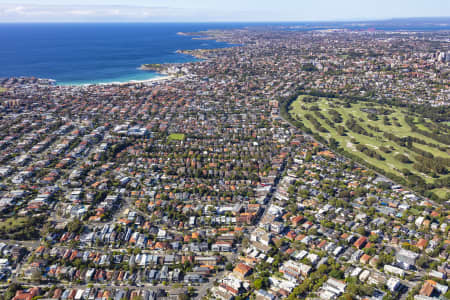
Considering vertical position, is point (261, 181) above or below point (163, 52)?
below

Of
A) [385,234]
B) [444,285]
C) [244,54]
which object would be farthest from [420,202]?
[244,54]

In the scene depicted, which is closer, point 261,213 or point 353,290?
point 353,290

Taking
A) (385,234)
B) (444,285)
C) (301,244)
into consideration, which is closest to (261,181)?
(301,244)

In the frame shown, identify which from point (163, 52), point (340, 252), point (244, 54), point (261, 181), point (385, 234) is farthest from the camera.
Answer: point (163, 52)

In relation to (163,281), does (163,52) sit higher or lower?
higher

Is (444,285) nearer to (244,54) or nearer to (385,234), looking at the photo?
(385,234)

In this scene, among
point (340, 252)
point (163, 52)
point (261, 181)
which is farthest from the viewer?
point (163, 52)

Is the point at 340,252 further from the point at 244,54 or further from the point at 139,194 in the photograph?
the point at 244,54

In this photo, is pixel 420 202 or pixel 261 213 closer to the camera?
pixel 261 213

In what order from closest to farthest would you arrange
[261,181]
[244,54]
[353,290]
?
1. [353,290]
2. [261,181]
3. [244,54]
